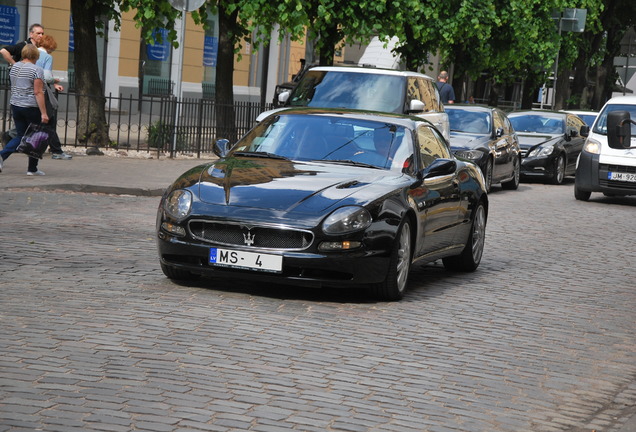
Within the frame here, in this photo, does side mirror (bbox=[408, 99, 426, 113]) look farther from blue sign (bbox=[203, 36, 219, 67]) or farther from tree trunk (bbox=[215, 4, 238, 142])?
blue sign (bbox=[203, 36, 219, 67])

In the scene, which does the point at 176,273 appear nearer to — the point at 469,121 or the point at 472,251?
the point at 472,251

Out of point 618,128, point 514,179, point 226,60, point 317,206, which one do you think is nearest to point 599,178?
point 514,179

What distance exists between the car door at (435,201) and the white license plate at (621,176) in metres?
11.2

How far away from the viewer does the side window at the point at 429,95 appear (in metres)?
19.5

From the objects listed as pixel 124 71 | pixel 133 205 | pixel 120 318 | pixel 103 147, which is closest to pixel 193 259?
pixel 120 318

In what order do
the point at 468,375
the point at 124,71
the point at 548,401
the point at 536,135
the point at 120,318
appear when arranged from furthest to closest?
the point at 124,71 → the point at 536,135 → the point at 120,318 → the point at 468,375 → the point at 548,401

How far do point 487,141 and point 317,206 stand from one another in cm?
1361

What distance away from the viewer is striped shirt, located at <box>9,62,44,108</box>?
685 inches

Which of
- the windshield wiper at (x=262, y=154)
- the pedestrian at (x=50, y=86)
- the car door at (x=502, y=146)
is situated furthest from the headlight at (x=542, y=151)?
the windshield wiper at (x=262, y=154)

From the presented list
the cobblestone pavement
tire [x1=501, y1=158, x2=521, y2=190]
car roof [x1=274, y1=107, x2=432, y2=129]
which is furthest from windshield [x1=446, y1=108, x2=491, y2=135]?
car roof [x1=274, y1=107, x2=432, y2=129]

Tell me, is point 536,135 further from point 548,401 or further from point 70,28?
point 548,401

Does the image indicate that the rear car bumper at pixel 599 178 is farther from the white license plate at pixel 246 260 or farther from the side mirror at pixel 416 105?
the white license plate at pixel 246 260

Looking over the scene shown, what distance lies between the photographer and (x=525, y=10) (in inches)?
1385

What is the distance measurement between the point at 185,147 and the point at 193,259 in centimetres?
1529
